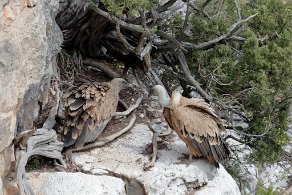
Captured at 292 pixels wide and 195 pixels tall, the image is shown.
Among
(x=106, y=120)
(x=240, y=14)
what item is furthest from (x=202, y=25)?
(x=106, y=120)

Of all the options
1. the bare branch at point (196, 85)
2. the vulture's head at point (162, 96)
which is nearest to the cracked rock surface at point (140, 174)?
the vulture's head at point (162, 96)

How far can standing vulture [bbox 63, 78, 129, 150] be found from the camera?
742cm

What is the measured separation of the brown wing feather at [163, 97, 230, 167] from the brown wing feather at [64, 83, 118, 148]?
2.62 ft

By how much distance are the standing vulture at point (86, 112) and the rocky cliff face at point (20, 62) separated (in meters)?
0.87

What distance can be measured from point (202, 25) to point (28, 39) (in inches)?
151

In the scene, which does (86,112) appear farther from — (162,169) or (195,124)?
(195,124)

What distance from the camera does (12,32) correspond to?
5562 mm

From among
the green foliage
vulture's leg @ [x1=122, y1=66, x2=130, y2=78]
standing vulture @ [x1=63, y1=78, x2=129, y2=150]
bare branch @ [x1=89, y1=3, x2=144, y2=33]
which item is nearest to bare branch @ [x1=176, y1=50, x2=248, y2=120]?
the green foliage

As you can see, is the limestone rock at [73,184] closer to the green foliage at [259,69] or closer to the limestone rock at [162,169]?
the limestone rock at [162,169]

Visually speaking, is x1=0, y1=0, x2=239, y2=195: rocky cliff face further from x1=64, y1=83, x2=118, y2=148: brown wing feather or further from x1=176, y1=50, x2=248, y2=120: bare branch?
x1=176, y1=50, x2=248, y2=120: bare branch

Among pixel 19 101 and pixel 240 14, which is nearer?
pixel 19 101

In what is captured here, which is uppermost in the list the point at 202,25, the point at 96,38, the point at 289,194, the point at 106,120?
the point at 202,25

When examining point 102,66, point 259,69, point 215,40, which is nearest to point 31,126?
point 102,66

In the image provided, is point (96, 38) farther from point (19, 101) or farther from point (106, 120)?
point (19, 101)
